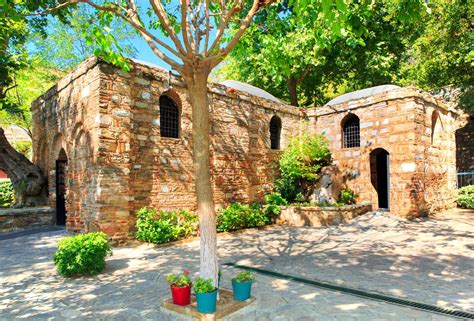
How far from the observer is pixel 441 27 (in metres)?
15.8

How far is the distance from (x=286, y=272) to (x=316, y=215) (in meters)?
5.59

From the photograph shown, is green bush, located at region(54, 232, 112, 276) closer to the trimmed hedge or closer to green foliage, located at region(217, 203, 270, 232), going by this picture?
the trimmed hedge

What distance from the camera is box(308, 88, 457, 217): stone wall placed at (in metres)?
11.6

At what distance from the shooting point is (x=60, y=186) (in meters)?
11.8

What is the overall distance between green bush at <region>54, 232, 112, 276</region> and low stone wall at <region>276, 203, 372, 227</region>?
22.9 ft

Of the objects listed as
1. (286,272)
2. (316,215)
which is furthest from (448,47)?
(286,272)

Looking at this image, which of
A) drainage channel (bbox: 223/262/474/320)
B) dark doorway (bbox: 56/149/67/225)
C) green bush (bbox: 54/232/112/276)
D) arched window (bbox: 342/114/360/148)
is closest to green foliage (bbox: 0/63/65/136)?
dark doorway (bbox: 56/149/67/225)

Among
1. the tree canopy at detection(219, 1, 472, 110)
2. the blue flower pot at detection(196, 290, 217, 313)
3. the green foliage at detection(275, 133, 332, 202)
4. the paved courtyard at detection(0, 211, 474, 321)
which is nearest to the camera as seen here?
the blue flower pot at detection(196, 290, 217, 313)

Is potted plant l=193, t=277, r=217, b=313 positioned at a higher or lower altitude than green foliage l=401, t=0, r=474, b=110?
lower

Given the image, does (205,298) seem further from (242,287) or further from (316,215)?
(316,215)

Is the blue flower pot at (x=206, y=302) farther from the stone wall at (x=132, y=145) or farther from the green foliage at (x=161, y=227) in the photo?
the stone wall at (x=132, y=145)

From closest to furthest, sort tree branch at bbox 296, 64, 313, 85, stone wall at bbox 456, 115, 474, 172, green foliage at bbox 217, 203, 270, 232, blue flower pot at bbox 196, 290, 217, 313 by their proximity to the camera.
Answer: blue flower pot at bbox 196, 290, 217, 313
green foliage at bbox 217, 203, 270, 232
stone wall at bbox 456, 115, 474, 172
tree branch at bbox 296, 64, 313, 85

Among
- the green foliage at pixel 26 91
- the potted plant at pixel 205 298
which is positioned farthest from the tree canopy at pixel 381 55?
the green foliage at pixel 26 91

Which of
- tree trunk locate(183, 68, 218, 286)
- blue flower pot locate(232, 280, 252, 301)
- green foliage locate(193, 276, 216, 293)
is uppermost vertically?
tree trunk locate(183, 68, 218, 286)
